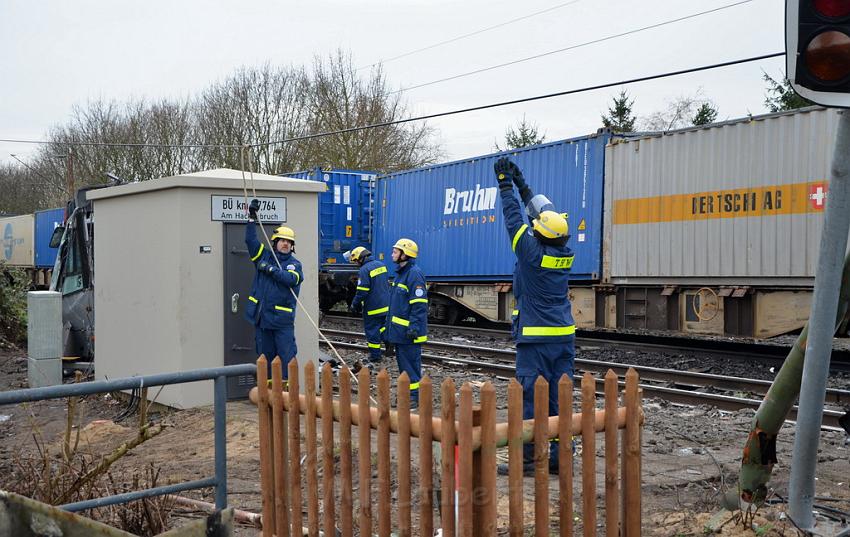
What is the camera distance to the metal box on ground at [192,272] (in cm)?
858

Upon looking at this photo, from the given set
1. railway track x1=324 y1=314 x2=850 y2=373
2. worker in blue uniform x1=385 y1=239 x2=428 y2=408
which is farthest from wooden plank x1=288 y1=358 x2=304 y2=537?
railway track x1=324 y1=314 x2=850 y2=373

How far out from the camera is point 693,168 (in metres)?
14.3

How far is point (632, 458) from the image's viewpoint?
362 centimetres

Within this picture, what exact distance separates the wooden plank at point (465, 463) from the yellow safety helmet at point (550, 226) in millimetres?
2844

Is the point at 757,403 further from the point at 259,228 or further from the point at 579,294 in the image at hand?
the point at 579,294

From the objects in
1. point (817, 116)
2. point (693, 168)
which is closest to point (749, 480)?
point (817, 116)

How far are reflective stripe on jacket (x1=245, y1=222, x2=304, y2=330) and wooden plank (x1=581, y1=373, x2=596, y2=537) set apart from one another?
531 centimetres

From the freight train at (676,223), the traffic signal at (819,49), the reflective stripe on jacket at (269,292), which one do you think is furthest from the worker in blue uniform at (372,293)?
the traffic signal at (819,49)

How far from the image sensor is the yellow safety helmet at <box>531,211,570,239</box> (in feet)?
19.2

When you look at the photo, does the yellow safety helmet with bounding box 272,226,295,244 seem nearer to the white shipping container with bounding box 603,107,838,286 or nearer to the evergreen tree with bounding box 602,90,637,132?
the white shipping container with bounding box 603,107,838,286

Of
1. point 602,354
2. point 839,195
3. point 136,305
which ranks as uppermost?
point 839,195

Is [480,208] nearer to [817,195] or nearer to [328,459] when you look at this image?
[817,195]

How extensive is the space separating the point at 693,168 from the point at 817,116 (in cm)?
232

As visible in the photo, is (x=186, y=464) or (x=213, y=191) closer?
(x=186, y=464)
